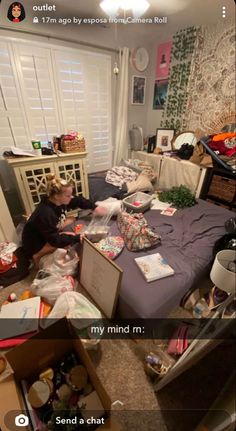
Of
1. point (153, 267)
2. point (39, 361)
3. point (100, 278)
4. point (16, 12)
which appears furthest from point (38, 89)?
point (39, 361)

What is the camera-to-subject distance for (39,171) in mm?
2117

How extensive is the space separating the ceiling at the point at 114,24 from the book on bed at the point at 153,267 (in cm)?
264

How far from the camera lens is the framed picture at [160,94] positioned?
3152 mm

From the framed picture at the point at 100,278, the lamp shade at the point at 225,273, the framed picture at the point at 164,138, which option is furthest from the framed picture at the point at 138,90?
the lamp shade at the point at 225,273

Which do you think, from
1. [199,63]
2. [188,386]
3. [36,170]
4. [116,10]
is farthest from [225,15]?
[188,386]

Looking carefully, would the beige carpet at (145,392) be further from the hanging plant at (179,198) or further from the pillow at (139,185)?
the pillow at (139,185)

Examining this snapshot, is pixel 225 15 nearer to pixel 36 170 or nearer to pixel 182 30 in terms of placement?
pixel 182 30

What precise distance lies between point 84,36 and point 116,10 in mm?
660

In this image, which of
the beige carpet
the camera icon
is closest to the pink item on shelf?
the beige carpet

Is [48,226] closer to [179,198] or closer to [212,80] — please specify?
[179,198]

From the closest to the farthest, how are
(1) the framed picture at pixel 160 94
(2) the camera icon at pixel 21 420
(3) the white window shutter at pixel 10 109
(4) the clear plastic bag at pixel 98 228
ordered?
(2) the camera icon at pixel 21 420 → (4) the clear plastic bag at pixel 98 228 → (3) the white window shutter at pixel 10 109 → (1) the framed picture at pixel 160 94

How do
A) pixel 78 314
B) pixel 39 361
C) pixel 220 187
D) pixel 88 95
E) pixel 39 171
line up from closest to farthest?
1. pixel 39 361
2. pixel 78 314
3. pixel 39 171
4. pixel 220 187
5. pixel 88 95

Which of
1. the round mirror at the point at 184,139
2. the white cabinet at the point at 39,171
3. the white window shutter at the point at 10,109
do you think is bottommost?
the white cabinet at the point at 39,171

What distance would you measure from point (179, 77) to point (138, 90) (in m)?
0.69
